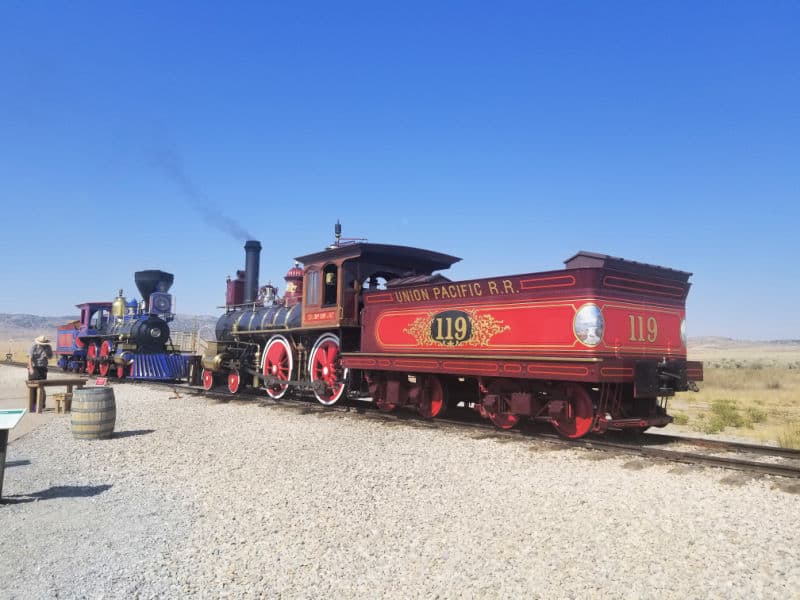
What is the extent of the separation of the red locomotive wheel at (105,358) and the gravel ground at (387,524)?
54.9 feet

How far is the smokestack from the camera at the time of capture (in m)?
18.3

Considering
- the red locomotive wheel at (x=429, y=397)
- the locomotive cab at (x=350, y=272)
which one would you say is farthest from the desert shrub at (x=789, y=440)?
the locomotive cab at (x=350, y=272)

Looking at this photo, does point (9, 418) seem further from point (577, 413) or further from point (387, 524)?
point (577, 413)

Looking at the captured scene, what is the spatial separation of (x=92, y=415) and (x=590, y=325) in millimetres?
7623

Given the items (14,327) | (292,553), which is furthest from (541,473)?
(14,327)

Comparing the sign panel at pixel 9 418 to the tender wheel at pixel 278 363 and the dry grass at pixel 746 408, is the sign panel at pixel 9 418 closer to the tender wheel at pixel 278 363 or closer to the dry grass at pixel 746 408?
the tender wheel at pixel 278 363

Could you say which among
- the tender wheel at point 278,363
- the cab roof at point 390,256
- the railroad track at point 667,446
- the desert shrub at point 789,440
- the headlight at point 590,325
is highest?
the cab roof at point 390,256

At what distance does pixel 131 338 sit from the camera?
22094 millimetres

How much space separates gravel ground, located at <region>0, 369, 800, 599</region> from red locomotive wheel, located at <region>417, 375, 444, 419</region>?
2402 mm

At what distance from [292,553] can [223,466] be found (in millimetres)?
3098

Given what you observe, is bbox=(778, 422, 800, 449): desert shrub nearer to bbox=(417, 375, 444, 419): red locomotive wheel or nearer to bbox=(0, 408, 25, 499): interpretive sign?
bbox=(417, 375, 444, 419): red locomotive wheel

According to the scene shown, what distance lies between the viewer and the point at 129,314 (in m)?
23.5

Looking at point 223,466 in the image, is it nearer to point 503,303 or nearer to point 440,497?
point 440,497

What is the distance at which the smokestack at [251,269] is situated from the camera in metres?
18.3
